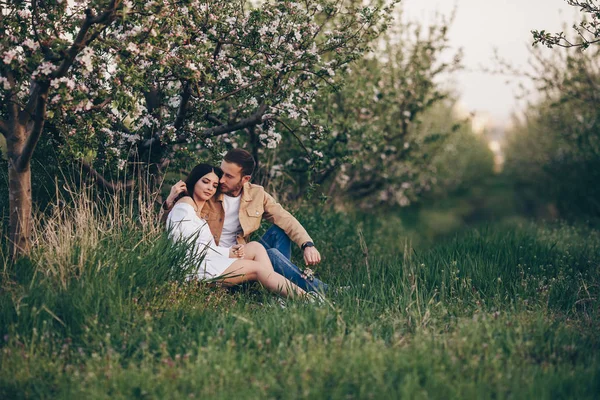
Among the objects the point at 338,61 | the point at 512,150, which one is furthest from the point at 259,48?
the point at 512,150

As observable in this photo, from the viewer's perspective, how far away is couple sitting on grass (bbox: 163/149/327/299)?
20.5 feet

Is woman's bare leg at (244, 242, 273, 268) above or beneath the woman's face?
beneath

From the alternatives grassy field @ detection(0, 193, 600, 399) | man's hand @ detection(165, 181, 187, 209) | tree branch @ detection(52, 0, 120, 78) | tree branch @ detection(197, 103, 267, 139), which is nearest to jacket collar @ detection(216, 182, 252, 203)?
man's hand @ detection(165, 181, 187, 209)

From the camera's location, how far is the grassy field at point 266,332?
4.20m

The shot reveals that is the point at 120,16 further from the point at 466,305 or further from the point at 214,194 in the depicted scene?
the point at 466,305

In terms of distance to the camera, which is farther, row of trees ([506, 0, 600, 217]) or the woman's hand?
row of trees ([506, 0, 600, 217])

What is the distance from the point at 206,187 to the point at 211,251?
0.65 metres

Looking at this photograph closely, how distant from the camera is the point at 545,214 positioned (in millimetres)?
20641

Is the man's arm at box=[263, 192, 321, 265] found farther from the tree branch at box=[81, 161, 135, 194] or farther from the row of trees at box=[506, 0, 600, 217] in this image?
the row of trees at box=[506, 0, 600, 217]

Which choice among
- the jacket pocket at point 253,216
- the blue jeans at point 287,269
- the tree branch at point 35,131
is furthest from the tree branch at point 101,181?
the blue jeans at point 287,269

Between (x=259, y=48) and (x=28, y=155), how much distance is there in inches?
107

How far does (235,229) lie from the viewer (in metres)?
6.95

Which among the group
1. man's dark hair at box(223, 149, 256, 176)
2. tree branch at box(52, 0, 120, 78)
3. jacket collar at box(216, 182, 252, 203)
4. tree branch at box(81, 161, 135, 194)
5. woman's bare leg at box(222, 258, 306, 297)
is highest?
tree branch at box(52, 0, 120, 78)

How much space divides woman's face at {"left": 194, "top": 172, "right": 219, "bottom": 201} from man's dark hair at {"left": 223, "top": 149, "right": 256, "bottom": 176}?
30 cm
